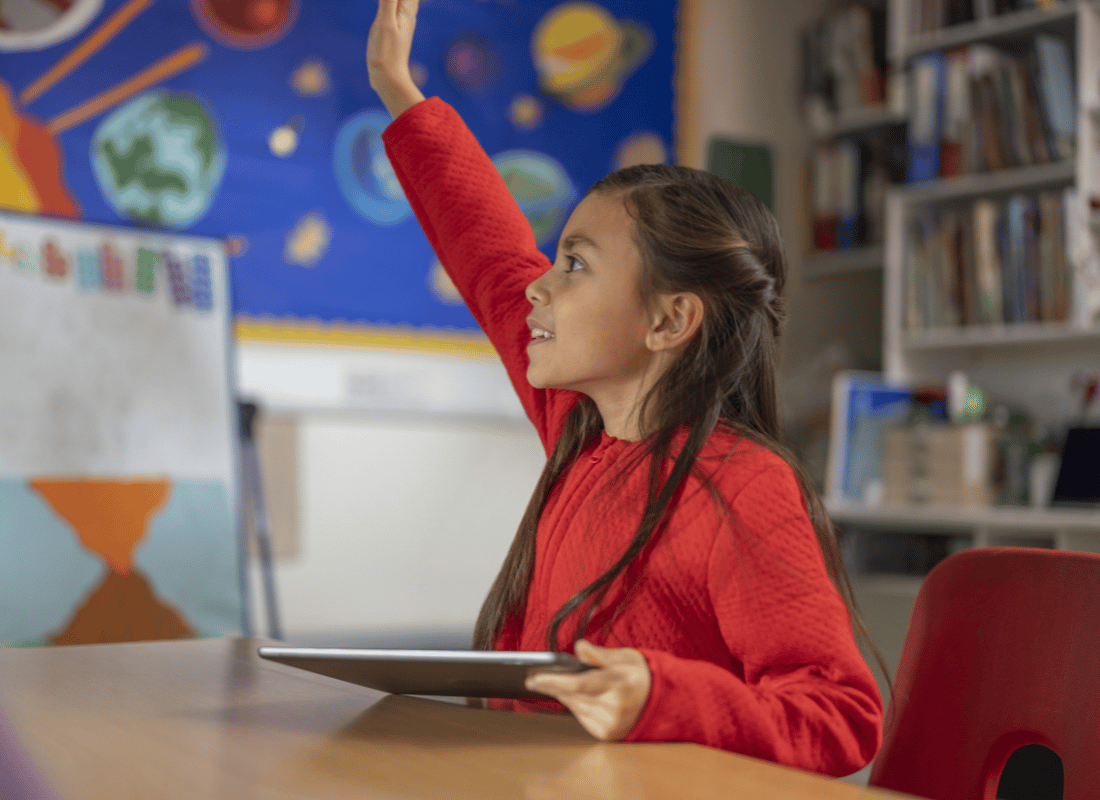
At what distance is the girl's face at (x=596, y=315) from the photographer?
90 cm

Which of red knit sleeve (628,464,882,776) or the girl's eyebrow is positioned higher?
the girl's eyebrow

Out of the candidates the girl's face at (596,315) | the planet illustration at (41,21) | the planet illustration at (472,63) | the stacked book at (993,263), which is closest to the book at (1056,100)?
the stacked book at (993,263)

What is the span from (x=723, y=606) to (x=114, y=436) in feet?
6.57

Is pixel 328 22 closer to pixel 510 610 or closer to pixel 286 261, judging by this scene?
pixel 286 261

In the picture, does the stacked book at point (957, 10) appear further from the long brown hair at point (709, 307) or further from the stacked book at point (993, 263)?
the long brown hair at point (709, 307)

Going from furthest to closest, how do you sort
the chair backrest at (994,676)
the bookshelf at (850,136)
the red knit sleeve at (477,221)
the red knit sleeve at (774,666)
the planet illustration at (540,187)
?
the bookshelf at (850,136) → the planet illustration at (540,187) → the red knit sleeve at (477,221) → the chair backrest at (994,676) → the red knit sleeve at (774,666)

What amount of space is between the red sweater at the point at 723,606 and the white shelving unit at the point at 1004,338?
165 cm

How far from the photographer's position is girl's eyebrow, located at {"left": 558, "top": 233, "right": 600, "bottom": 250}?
0.92 m

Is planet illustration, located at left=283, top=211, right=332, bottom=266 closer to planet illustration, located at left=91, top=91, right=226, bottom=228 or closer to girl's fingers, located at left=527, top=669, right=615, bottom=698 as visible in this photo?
planet illustration, located at left=91, top=91, right=226, bottom=228

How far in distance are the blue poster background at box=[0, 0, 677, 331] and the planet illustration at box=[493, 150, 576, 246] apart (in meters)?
0.01

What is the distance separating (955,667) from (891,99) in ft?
8.52

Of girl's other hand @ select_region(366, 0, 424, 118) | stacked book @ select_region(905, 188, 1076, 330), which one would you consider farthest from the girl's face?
stacked book @ select_region(905, 188, 1076, 330)

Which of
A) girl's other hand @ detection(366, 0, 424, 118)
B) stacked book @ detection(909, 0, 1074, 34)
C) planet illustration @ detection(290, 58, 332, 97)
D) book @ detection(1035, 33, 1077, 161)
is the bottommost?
girl's other hand @ detection(366, 0, 424, 118)

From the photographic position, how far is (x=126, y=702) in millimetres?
688
